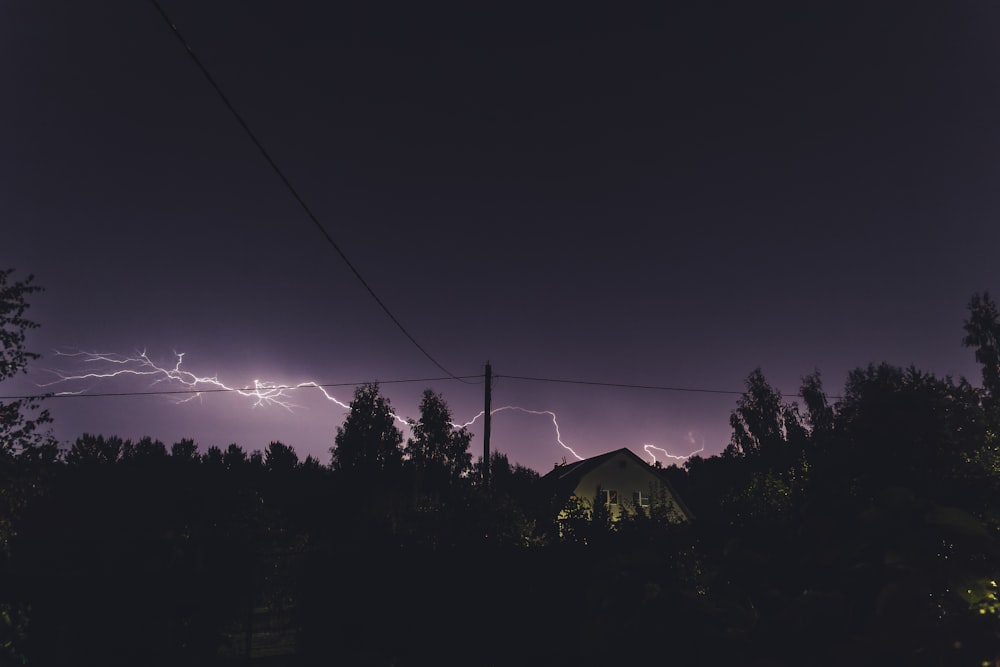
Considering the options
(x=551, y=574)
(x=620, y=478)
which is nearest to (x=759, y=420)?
(x=620, y=478)

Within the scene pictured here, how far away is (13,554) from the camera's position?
7.05 meters

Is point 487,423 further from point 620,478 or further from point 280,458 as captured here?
point 280,458

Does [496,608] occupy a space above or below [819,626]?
below

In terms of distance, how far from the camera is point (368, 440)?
3616 cm

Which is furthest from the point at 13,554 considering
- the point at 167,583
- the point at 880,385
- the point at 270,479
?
the point at 270,479

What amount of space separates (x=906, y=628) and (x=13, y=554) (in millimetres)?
9883

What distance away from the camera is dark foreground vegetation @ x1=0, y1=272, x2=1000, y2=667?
4.54ft

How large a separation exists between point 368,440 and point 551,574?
3173 cm

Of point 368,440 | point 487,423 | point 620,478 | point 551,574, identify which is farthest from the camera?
point 368,440

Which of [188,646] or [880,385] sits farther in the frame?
[880,385]

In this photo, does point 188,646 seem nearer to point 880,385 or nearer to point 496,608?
point 496,608

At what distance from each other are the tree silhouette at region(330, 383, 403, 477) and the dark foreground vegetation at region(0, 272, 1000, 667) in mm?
23903

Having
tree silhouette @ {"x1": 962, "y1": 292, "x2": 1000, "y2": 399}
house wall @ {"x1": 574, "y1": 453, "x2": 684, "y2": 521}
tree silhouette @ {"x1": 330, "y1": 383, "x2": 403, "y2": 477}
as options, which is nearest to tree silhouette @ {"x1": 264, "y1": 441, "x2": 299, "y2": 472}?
tree silhouette @ {"x1": 330, "y1": 383, "x2": 403, "y2": 477}

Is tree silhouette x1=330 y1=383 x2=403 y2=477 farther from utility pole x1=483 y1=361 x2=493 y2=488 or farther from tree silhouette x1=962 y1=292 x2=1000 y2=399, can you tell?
tree silhouette x1=962 y1=292 x2=1000 y2=399
